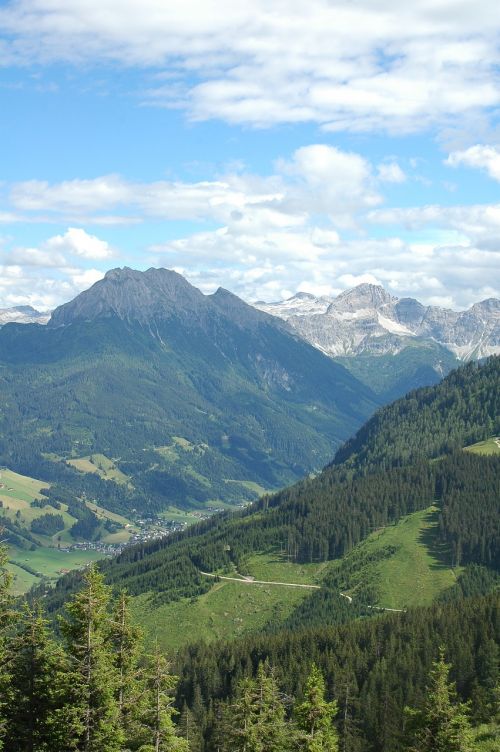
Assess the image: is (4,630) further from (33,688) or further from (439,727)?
(439,727)

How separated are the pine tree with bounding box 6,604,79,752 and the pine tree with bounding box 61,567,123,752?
1.52 meters

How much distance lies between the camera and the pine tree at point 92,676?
51.3 metres

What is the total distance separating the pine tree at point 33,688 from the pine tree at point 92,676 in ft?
4.98

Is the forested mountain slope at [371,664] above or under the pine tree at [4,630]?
under

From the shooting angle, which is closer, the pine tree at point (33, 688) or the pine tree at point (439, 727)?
the pine tree at point (33, 688)

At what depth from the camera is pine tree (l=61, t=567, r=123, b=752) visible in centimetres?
5134

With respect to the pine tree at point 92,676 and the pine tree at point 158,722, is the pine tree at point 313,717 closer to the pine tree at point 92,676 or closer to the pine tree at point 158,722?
the pine tree at point 158,722

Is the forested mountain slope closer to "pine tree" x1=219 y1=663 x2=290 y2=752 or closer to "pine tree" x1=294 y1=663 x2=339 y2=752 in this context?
"pine tree" x1=219 y1=663 x2=290 y2=752

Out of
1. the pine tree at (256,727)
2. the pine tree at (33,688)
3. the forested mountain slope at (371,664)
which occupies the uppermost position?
the pine tree at (33,688)

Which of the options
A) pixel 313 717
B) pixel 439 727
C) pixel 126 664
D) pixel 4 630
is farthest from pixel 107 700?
pixel 439 727

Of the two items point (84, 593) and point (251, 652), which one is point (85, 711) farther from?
point (251, 652)

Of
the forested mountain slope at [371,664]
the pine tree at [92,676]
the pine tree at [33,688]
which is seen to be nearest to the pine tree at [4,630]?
the pine tree at [33,688]

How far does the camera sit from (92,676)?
5166cm

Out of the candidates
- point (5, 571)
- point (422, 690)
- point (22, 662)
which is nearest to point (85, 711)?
point (22, 662)
